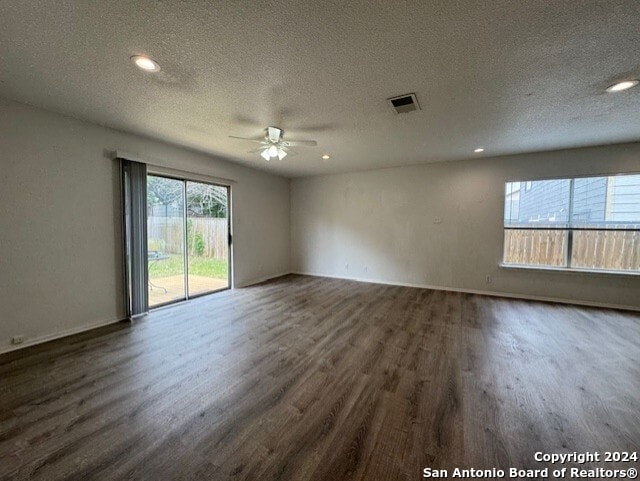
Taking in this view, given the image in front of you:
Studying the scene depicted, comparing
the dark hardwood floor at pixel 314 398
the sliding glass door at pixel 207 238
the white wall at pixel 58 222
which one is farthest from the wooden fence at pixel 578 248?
the white wall at pixel 58 222

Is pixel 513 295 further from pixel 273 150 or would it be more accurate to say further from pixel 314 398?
pixel 273 150

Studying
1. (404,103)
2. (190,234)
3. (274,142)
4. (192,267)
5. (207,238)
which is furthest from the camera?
(207,238)

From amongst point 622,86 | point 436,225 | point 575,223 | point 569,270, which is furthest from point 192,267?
point 575,223

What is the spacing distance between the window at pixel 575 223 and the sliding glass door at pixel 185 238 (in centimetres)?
560

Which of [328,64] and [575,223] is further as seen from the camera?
[575,223]

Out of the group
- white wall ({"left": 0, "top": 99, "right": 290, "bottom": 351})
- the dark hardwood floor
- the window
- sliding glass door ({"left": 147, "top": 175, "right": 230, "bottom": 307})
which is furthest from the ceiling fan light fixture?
the window

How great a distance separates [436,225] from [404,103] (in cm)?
329

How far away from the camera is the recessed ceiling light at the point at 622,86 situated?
7.43 feet

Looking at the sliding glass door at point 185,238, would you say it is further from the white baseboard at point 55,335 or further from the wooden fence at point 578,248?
the wooden fence at point 578,248

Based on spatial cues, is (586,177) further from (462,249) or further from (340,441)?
(340,441)

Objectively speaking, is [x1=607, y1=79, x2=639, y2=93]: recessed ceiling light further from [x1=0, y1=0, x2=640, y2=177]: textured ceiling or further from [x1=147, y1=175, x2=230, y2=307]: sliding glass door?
[x1=147, y1=175, x2=230, y2=307]: sliding glass door

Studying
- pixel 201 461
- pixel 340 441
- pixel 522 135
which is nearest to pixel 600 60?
pixel 522 135

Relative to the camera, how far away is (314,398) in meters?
1.98

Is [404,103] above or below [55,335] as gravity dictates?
above
